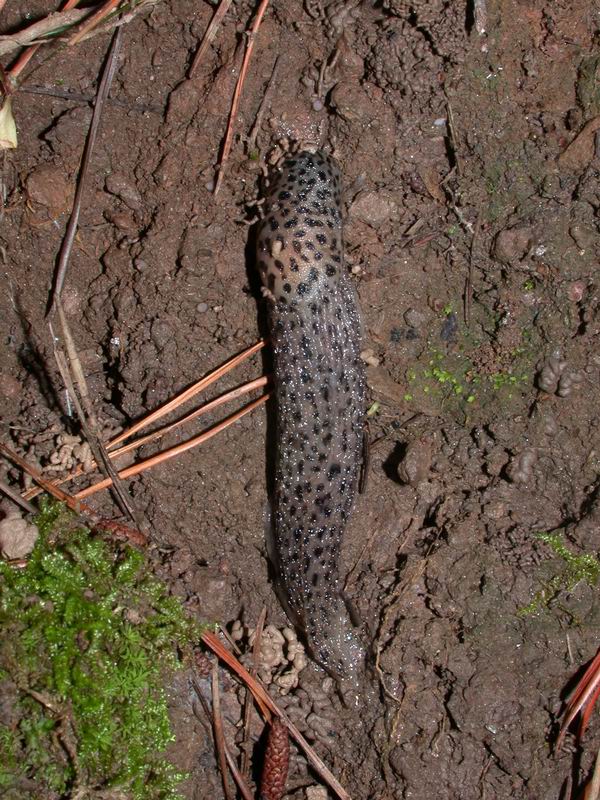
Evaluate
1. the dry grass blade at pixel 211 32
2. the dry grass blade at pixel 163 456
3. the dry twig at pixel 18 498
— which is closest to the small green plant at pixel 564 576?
the dry grass blade at pixel 163 456

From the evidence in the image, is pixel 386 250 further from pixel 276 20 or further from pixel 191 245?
pixel 276 20

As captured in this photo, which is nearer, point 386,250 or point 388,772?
point 388,772

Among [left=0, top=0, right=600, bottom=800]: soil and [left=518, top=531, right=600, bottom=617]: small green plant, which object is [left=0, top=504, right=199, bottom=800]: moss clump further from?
[left=518, top=531, right=600, bottom=617]: small green plant

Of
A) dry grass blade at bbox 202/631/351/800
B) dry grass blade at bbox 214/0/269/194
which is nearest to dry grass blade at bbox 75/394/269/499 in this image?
dry grass blade at bbox 202/631/351/800

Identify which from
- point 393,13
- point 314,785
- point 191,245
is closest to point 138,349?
point 191,245

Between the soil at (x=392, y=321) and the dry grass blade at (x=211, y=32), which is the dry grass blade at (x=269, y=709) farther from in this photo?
the dry grass blade at (x=211, y=32)

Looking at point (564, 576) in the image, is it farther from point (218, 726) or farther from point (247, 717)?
point (218, 726)

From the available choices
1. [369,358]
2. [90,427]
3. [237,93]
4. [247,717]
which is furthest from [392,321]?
[247,717]
